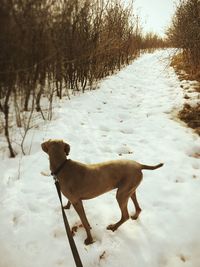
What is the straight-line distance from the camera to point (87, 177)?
2.35 metres

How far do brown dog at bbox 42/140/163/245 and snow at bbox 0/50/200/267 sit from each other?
0.24 metres

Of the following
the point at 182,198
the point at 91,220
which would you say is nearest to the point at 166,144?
the point at 182,198

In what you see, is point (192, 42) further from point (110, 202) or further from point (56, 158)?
point (56, 158)

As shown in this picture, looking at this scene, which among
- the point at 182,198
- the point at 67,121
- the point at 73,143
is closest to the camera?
the point at 182,198

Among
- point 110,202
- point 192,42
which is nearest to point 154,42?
point 192,42

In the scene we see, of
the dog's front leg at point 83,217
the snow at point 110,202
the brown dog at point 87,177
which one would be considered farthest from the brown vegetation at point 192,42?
the dog's front leg at point 83,217

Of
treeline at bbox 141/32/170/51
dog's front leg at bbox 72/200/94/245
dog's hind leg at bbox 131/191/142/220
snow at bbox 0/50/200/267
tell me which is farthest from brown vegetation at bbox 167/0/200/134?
treeline at bbox 141/32/170/51

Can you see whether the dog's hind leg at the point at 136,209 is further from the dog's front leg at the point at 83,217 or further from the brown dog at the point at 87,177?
the dog's front leg at the point at 83,217

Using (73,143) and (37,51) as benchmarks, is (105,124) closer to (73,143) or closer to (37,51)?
(73,143)

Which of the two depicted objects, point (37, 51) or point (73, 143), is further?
point (73, 143)

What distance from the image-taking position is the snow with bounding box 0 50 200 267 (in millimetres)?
2260

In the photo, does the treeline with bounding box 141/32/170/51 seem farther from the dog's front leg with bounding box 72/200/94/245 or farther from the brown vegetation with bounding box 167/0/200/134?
the dog's front leg with bounding box 72/200/94/245

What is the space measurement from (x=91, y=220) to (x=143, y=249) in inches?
23.4

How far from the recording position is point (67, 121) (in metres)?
4.93
